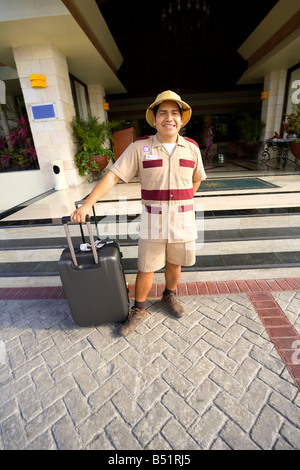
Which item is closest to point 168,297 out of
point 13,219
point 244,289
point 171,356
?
point 171,356

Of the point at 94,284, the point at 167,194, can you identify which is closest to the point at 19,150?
the point at 94,284

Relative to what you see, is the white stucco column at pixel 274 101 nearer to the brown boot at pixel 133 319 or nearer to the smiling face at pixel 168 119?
the smiling face at pixel 168 119

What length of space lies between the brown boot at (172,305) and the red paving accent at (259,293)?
21 cm

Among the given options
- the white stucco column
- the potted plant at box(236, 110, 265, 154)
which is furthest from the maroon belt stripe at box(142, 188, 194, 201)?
the white stucco column

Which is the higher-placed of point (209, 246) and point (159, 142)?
point (159, 142)

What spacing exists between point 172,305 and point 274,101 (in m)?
9.12

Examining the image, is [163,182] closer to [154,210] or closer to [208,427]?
[154,210]

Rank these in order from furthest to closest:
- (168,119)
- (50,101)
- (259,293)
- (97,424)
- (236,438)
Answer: (50,101)
(259,293)
(168,119)
(97,424)
(236,438)

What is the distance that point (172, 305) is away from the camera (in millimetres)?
2223

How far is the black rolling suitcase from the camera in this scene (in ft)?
6.01

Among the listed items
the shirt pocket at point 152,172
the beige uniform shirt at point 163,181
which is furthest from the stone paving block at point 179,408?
the shirt pocket at point 152,172

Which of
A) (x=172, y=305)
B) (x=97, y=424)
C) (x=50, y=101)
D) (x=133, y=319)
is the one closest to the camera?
(x=97, y=424)

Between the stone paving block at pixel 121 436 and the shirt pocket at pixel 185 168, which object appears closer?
the stone paving block at pixel 121 436

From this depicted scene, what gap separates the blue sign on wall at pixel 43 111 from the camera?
564cm
